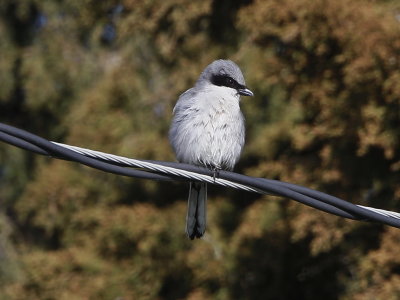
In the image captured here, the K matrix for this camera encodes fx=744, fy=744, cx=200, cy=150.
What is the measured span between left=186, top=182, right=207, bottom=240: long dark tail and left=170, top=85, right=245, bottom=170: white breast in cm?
17

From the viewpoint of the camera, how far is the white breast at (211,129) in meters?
3.89

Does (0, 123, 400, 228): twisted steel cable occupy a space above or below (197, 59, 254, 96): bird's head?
below

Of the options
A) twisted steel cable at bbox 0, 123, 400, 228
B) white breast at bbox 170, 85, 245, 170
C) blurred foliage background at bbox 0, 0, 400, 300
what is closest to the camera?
twisted steel cable at bbox 0, 123, 400, 228

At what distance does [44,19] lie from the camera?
6.87m

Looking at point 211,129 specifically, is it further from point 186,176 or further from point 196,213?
point 186,176

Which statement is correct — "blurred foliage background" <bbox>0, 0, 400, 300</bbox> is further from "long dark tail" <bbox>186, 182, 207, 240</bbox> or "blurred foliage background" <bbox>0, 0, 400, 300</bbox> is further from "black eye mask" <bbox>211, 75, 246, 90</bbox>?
"long dark tail" <bbox>186, 182, 207, 240</bbox>

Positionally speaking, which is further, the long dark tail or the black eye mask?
the black eye mask

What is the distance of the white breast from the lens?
389cm

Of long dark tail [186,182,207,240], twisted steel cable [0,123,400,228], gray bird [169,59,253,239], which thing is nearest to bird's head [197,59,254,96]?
gray bird [169,59,253,239]

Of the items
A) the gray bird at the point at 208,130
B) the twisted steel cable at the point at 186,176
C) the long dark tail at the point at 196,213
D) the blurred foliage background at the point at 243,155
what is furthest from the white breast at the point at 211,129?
the twisted steel cable at the point at 186,176

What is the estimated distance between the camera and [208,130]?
12.8 ft

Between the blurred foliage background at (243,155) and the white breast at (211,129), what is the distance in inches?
32.1

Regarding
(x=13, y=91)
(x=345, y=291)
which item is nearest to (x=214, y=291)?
(x=345, y=291)

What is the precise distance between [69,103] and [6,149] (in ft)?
2.45
